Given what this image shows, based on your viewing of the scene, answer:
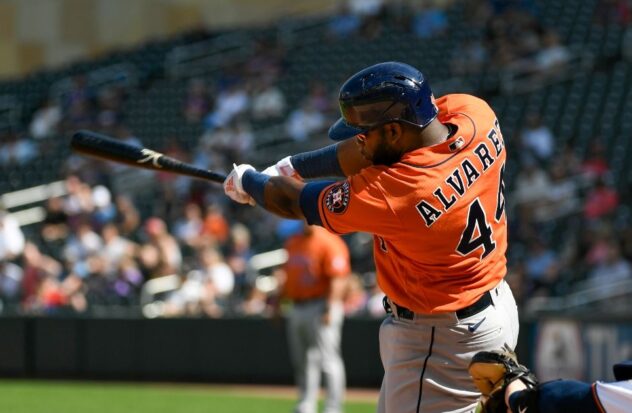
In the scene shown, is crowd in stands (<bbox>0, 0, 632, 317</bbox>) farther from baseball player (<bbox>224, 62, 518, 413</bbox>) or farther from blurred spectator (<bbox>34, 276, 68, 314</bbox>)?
baseball player (<bbox>224, 62, 518, 413</bbox>)

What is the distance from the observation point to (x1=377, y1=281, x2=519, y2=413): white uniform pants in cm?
404

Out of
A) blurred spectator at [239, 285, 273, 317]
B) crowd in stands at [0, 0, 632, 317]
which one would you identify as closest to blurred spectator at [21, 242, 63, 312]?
crowd in stands at [0, 0, 632, 317]

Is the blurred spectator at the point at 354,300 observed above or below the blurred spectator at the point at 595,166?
below

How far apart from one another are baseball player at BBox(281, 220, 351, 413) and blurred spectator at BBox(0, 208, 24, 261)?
5.71 metres

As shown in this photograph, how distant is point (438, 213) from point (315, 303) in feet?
18.3

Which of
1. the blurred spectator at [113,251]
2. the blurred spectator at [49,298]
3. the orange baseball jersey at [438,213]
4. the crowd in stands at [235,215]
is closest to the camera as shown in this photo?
the orange baseball jersey at [438,213]

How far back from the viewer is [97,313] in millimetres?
13266

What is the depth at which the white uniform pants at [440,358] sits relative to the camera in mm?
4039

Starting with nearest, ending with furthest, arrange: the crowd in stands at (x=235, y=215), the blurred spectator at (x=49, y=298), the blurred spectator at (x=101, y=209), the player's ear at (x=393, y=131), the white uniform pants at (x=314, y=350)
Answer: the player's ear at (x=393, y=131)
the white uniform pants at (x=314, y=350)
the crowd in stands at (x=235, y=215)
the blurred spectator at (x=49, y=298)
the blurred spectator at (x=101, y=209)

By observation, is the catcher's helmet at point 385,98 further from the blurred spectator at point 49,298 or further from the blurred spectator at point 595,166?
the blurred spectator at point 49,298

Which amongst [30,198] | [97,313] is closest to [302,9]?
[30,198]

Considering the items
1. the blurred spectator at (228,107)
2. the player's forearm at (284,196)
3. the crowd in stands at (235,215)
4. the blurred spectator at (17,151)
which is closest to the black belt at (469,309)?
the player's forearm at (284,196)

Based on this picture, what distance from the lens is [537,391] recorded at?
123 inches

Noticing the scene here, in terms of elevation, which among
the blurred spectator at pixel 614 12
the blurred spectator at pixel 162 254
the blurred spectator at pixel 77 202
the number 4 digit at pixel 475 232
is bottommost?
the number 4 digit at pixel 475 232
